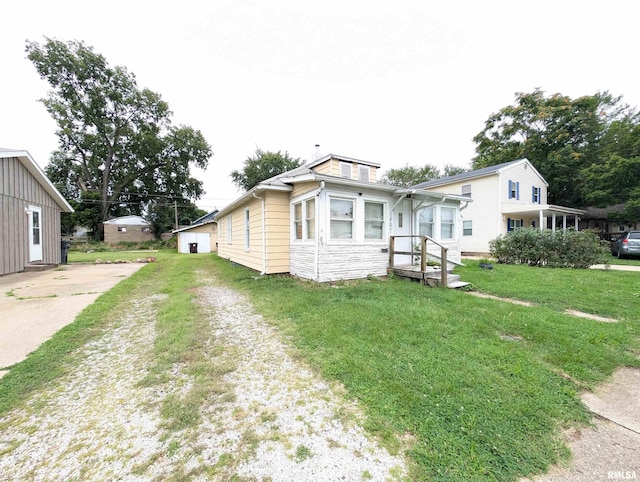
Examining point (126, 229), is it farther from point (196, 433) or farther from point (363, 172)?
point (196, 433)

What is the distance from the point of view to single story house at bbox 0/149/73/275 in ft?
30.3

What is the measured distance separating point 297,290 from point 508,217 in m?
16.7

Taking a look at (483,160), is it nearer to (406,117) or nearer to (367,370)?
(406,117)

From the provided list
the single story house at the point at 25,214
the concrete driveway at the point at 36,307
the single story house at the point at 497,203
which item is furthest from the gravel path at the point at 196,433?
the single story house at the point at 497,203

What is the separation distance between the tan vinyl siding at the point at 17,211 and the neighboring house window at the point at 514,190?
25.2 m

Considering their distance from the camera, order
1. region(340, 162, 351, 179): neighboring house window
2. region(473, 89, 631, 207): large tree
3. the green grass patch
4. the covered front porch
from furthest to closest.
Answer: region(473, 89, 631, 207): large tree < the covered front porch < region(340, 162, 351, 179): neighboring house window < the green grass patch

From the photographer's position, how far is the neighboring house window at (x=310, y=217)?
23.4 feet

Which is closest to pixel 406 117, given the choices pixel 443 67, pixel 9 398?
pixel 443 67

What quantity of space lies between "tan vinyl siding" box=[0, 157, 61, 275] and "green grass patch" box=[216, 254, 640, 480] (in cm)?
1091

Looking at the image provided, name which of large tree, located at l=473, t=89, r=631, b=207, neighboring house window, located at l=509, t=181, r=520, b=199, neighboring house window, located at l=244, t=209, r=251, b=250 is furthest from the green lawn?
large tree, located at l=473, t=89, r=631, b=207

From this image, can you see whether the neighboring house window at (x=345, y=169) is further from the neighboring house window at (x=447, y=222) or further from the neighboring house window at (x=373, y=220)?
the neighboring house window at (x=447, y=222)

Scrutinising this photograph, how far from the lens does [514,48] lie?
9648mm

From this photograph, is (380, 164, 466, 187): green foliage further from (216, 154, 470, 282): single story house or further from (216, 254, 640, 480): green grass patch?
(216, 254, 640, 480): green grass patch

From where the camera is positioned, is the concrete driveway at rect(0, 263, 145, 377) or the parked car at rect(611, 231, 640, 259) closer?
the concrete driveway at rect(0, 263, 145, 377)
